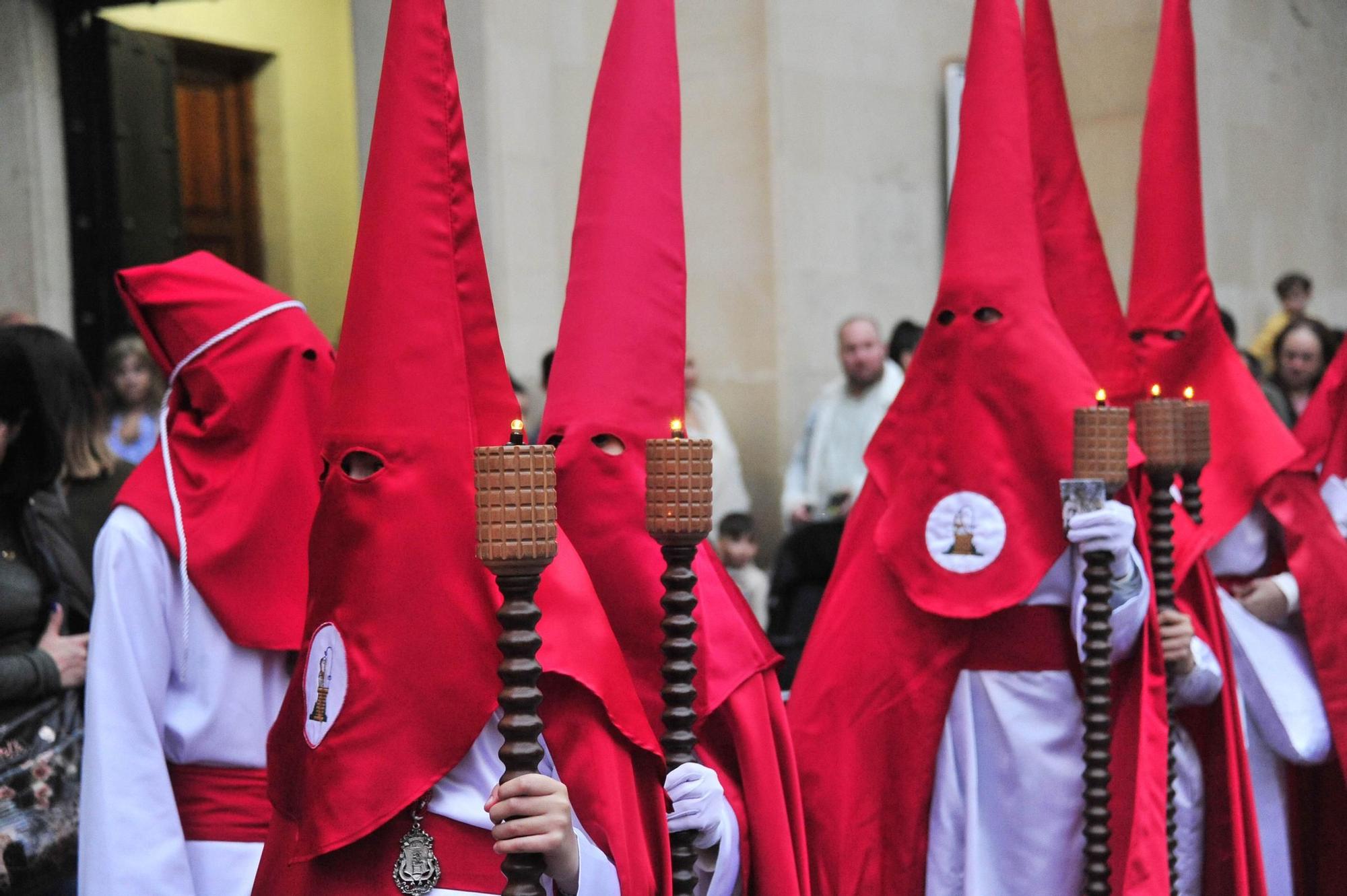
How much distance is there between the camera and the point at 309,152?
941 cm

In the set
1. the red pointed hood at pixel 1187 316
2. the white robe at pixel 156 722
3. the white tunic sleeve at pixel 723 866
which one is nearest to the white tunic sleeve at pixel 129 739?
the white robe at pixel 156 722

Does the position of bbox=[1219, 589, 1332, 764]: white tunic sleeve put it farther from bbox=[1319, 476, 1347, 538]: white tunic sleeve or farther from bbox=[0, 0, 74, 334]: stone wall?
bbox=[0, 0, 74, 334]: stone wall

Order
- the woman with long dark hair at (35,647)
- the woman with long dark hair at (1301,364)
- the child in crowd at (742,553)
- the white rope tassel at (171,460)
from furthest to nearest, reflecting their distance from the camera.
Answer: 1. the woman with long dark hair at (1301,364)
2. the child in crowd at (742,553)
3. the woman with long dark hair at (35,647)
4. the white rope tassel at (171,460)

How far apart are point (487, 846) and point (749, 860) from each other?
2.51 feet

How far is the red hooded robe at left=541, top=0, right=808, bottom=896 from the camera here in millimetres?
2654

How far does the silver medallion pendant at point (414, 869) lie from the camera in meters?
2.16

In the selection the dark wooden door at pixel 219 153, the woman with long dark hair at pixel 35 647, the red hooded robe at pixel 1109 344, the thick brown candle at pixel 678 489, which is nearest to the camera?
the thick brown candle at pixel 678 489

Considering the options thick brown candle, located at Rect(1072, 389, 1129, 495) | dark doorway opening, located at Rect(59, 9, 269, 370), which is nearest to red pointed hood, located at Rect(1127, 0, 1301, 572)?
thick brown candle, located at Rect(1072, 389, 1129, 495)

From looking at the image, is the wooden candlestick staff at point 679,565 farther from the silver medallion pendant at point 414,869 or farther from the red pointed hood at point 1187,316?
the red pointed hood at point 1187,316

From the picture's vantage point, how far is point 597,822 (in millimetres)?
2275

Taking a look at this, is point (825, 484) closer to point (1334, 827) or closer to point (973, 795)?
point (1334, 827)

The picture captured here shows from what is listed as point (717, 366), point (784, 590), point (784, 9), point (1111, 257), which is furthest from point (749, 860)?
point (1111, 257)

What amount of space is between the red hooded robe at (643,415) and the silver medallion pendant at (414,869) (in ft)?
2.01

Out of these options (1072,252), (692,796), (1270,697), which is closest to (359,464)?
(692,796)
